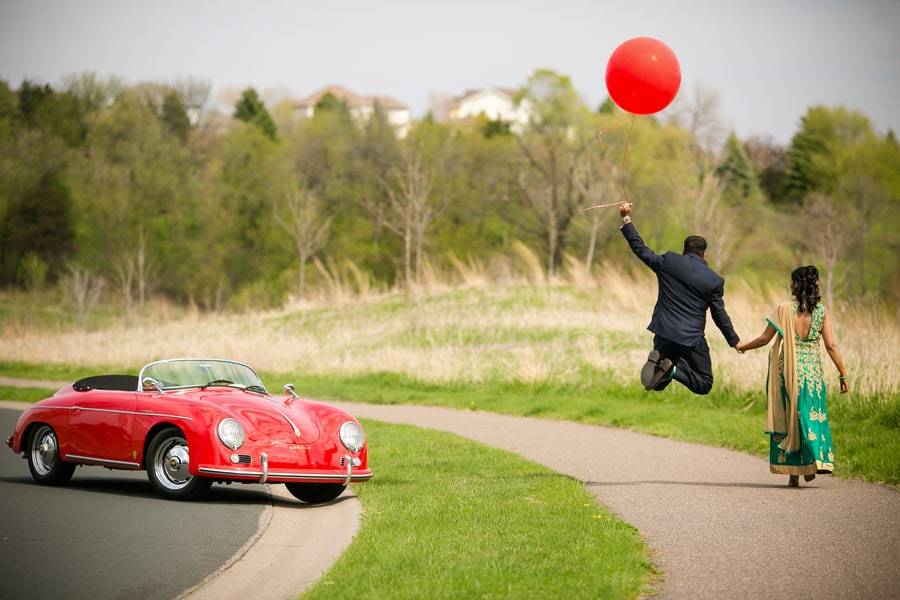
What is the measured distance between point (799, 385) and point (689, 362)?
4.09 ft

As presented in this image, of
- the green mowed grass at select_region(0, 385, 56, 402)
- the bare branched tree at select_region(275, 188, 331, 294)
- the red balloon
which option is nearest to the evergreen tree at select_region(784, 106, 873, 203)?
the bare branched tree at select_region(275, 188, 331, 294)

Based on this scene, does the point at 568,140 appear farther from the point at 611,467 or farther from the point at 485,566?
the point at 485,566

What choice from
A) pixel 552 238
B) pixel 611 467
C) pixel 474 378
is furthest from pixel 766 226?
pixel 611 467

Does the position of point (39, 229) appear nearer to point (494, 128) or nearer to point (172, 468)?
point (494, 128)

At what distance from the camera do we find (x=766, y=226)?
76812 millimetres

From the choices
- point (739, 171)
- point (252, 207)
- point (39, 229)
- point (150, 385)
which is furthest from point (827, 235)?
point (39, 229)

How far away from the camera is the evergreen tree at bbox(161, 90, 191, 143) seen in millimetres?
94812

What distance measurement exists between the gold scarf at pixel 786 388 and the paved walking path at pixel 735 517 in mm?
566

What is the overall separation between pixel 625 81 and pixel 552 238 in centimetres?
4532

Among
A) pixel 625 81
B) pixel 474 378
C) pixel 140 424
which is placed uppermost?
pixel 625 81

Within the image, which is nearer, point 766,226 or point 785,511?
point 785,511

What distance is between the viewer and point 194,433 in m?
10.7

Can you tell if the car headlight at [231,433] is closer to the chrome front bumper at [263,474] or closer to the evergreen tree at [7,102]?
the chrome front bumper at [263,474]

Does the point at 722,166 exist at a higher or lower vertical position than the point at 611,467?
higher
